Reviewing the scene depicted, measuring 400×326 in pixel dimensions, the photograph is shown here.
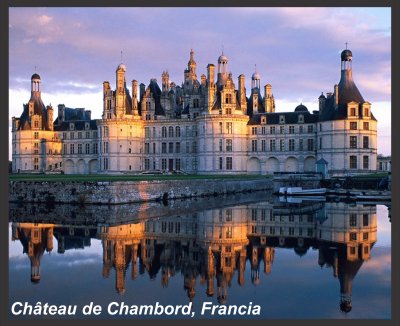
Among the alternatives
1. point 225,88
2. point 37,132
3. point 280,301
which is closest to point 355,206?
point 280,301

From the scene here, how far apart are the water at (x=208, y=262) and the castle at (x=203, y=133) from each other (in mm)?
30413

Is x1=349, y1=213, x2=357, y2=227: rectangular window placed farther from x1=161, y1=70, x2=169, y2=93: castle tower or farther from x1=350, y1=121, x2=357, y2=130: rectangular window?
x1=161, y1=70, x2=169, y2=93: castle tower

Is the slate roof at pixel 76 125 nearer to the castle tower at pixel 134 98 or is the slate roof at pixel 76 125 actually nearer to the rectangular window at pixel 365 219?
the castle tower at pixel 134 98

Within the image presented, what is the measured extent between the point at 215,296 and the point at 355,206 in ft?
79.8

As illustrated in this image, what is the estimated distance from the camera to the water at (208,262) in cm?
1312

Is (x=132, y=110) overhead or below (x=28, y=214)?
overhead

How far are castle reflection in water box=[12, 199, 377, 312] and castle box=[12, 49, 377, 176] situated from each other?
29.3 meters

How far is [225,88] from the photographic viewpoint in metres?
62.7

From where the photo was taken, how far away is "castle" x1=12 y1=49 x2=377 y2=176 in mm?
58594

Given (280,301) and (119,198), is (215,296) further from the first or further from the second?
(119,198)

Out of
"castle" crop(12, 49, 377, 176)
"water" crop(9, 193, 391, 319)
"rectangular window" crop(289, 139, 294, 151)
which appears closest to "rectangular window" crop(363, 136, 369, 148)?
"castle" crop(12, 49, 377, 176)

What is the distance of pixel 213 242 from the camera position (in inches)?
827

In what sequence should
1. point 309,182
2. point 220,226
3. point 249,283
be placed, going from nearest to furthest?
point 249,283 < point 220,226 < point 309,182

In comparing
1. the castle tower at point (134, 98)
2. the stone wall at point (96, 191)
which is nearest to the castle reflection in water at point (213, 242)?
the stone wall at point (96, 191)
